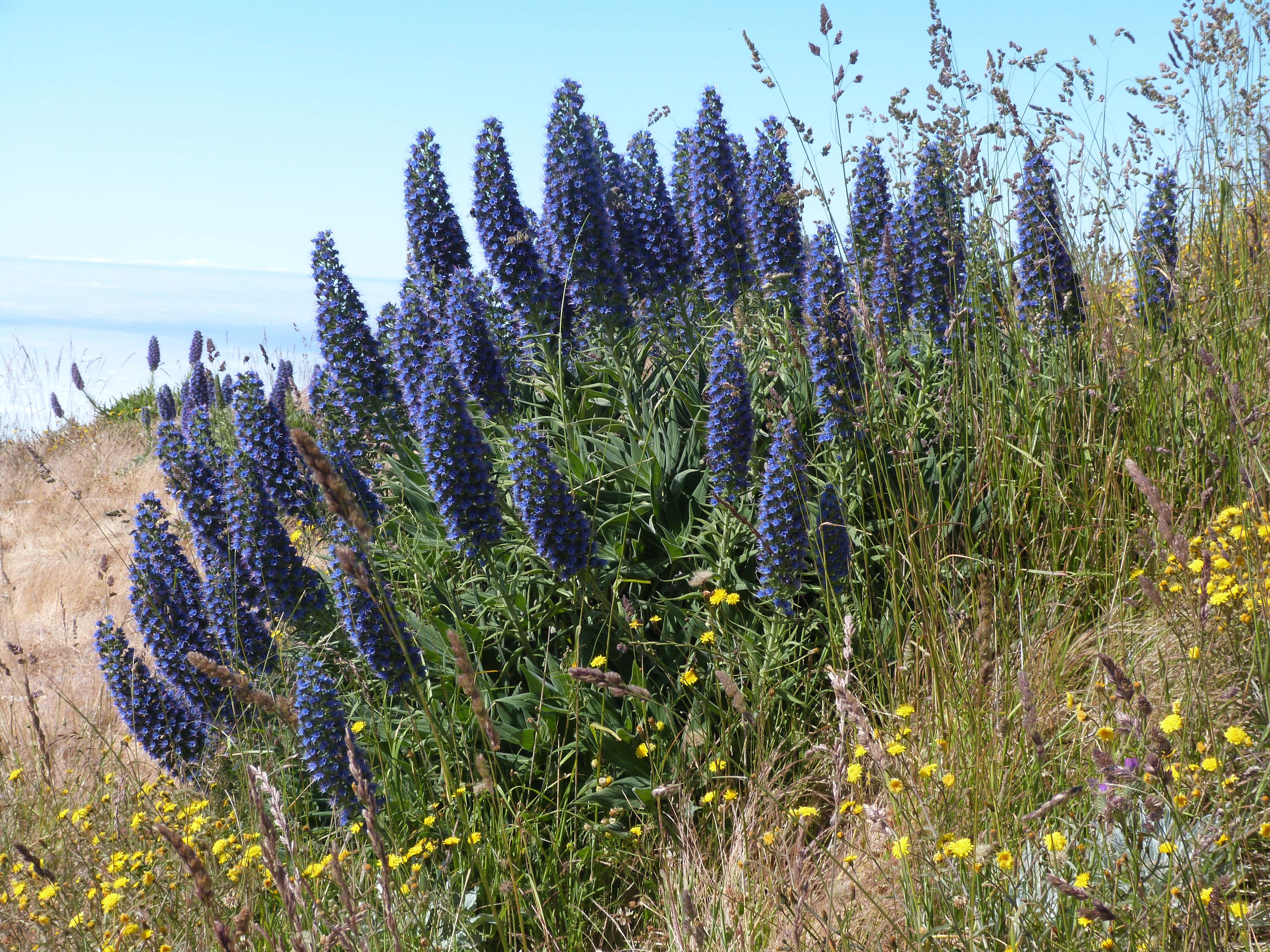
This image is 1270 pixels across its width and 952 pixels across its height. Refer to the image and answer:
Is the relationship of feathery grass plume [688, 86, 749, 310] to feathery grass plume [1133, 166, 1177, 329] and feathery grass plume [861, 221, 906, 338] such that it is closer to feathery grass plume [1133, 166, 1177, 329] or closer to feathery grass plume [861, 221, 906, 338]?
feathery grass plume [861, 221, 906, 338]

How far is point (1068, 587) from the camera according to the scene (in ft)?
12.4

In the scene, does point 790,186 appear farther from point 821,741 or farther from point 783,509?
point 821,741

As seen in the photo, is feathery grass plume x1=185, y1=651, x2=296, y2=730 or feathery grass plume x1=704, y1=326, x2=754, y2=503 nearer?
feathery grass plume x1=185, y1=651, x2=296, y2=730

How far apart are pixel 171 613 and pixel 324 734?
1.20m

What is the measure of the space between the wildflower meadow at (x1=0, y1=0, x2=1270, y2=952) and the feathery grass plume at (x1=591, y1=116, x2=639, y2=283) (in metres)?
0.03

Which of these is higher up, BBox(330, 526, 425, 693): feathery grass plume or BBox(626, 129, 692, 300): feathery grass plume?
BBox(626, 129, 692, 300): feathery grass plume

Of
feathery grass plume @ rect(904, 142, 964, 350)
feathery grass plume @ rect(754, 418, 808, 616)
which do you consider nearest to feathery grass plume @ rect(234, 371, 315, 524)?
feathery grass plume @ rect(754, 418, 808, 616)

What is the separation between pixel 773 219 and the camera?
4.90 m

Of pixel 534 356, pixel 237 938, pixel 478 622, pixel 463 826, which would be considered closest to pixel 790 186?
pixel 534 356

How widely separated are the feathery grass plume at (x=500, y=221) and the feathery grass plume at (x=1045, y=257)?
2.41 metres

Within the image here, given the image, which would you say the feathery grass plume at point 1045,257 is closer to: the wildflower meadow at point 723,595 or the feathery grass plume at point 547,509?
the wildflower meadow at point 723,595

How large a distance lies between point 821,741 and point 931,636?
24.6 inches

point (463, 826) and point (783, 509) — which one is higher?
point (783, 509)

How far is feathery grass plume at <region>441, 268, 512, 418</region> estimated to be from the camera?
4168 millimetres
